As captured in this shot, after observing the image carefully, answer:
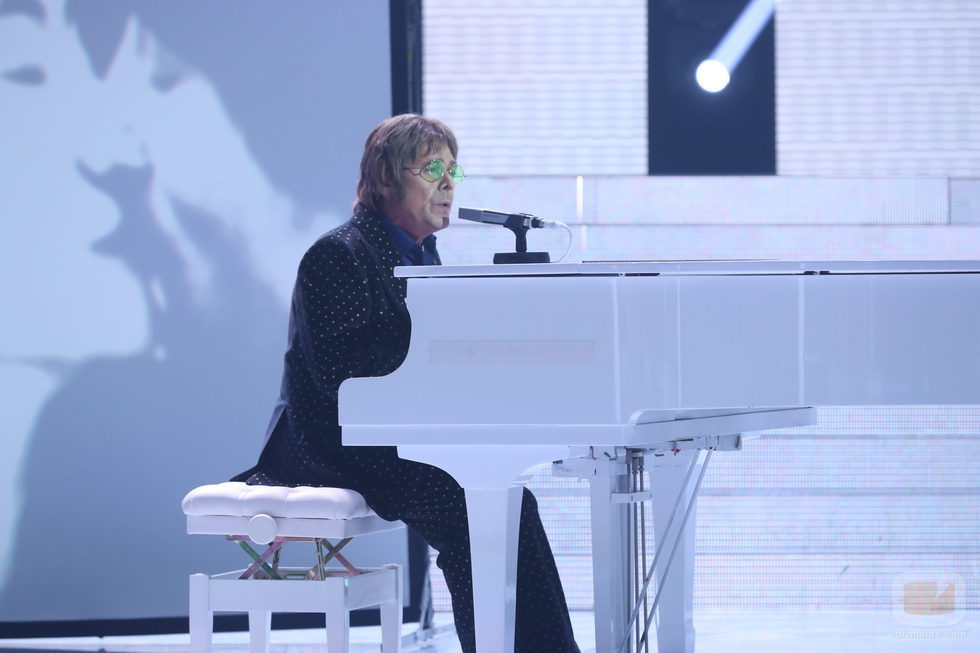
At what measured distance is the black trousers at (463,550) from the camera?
6.55 feet

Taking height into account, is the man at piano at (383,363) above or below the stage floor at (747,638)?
above

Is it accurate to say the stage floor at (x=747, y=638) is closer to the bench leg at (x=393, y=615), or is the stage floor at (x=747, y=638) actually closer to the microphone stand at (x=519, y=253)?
the bench leg at (x=393, y=615)

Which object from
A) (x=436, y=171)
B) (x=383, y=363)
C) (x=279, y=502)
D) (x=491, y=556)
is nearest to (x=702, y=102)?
(x=436, y=171)

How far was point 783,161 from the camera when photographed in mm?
3529

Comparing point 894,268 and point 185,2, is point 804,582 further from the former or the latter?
point 185,2

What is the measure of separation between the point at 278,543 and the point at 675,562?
2.71 feet

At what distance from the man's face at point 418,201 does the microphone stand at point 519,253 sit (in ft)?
1.22

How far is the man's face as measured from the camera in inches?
89.3

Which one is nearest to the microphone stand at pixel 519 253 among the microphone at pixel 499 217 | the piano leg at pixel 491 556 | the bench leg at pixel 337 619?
the microphone at pixel 499 217

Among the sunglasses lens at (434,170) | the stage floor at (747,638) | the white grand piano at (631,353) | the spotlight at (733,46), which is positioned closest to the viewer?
the white grand piano at (631,353)

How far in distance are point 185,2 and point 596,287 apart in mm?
2279

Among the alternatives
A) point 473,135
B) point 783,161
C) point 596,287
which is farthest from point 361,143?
point 596,287

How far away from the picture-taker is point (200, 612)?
6.83ft

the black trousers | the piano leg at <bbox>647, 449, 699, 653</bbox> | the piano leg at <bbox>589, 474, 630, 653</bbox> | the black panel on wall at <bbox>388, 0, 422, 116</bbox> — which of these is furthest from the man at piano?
the black panel on wall at <bbox>388, 0, 422, 116</bbox>
